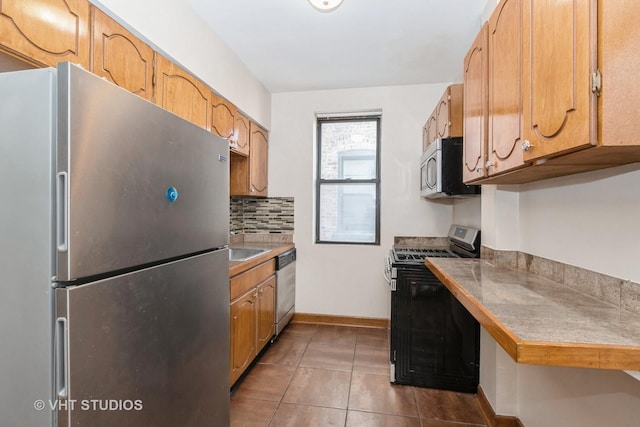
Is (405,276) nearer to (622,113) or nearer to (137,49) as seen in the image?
(622,113)

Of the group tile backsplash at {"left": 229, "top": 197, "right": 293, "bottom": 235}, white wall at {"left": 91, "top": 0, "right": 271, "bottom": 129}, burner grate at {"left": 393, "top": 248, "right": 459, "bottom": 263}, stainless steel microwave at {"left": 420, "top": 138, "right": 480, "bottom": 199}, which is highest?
white wall at {"left": 91, "top": 0, "right": 271, "bottom": 129}

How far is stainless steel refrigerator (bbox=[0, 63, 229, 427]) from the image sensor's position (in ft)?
2.37

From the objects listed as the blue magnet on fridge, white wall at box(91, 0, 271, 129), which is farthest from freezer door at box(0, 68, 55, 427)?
white wall at box(91, 0, 271, 129)

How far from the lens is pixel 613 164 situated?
3.47 ft

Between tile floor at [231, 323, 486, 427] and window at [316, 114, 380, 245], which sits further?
window at [316, 114, 380, 245]

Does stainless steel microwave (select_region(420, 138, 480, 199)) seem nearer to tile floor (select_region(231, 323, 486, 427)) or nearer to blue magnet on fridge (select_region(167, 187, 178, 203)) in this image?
tile floor (select_region(231, 323, 486, 427))

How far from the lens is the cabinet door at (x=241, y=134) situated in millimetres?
2742

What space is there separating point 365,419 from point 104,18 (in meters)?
2.51

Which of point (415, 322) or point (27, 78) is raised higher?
point (27, 78)

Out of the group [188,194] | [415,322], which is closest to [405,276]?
[415,322]

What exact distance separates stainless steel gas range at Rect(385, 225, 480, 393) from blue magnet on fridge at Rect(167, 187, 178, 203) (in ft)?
5.50

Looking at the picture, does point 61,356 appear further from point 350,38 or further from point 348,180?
point 348,180

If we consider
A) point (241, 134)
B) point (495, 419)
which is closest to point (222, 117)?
point (241, 134)

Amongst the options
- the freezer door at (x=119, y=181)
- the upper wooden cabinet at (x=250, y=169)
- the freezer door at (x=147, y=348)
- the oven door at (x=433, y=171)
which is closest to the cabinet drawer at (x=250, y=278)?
the freezer door at (x=147, y=348)
